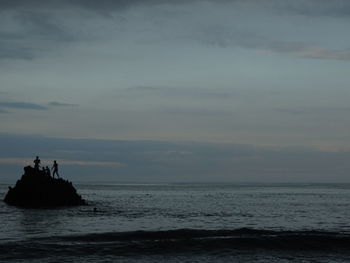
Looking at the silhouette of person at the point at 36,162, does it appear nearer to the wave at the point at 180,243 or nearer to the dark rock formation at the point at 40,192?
the dark rock formation at the point at 40,192

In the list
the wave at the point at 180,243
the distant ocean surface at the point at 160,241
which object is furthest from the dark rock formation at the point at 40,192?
the wave at the point at 180,243

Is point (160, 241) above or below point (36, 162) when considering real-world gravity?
below

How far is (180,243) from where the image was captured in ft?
97.7

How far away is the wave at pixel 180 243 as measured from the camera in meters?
27.4

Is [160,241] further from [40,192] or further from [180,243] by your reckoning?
[40,192]

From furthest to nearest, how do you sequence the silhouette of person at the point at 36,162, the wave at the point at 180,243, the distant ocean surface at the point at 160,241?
1. the silhouette of person at the point at 36,162
2. the wave at the point at 180,243
3. the distant ocean surface at the point at 160,241

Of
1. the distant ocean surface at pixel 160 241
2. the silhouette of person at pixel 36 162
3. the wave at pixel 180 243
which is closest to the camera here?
the distant ocean surface at pixel 160 241

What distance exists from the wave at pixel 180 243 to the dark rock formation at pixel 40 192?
88.3 feet

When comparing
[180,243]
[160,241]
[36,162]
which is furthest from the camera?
[36,162]

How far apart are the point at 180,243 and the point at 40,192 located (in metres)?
34.4

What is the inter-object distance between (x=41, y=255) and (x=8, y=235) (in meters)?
8.88

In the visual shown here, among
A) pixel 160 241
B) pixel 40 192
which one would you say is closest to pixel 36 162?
pixel 40 192

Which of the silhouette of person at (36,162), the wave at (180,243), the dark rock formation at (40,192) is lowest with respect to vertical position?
the wave at (180,243)

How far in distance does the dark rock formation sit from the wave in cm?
2692
